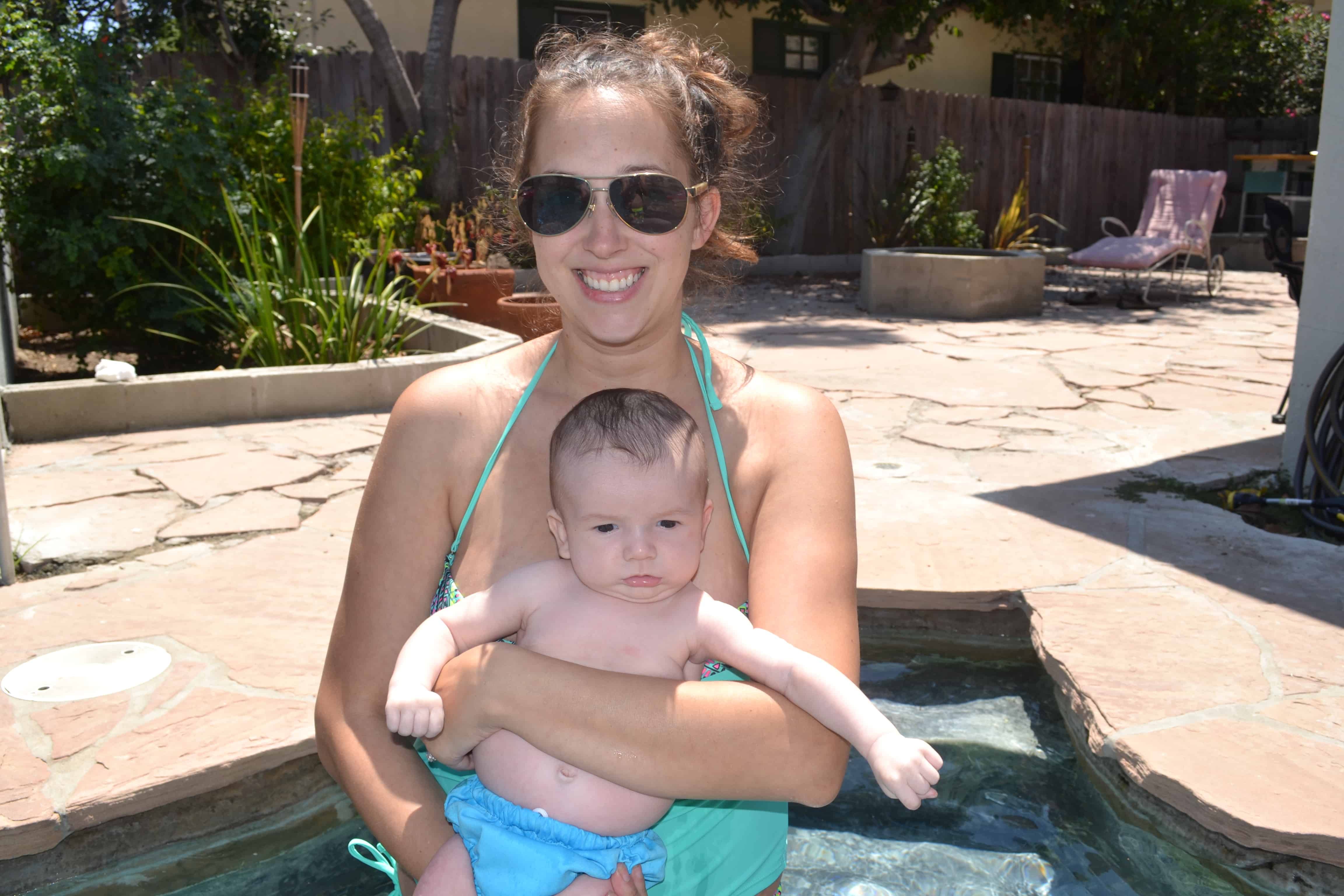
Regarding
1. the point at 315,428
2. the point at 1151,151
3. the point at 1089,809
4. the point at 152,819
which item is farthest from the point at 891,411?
the point at 1151,151

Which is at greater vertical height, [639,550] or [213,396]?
[639,550]

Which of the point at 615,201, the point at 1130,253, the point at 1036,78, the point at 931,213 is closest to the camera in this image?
the point at 615,201

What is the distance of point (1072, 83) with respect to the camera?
54.8 ft

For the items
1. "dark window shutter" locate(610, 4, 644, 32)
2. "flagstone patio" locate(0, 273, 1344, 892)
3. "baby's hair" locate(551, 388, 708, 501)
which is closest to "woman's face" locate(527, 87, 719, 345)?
"baby's hair" locate(551, 388, 708, 501)

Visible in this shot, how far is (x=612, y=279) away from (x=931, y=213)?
35.8ft

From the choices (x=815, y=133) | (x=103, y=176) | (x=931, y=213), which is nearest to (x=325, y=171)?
(x=103, y=176)

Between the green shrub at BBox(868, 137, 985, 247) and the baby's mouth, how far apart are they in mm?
10686

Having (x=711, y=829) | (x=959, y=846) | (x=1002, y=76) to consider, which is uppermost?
(x=1002, y=76)

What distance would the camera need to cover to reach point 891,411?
5.40 m

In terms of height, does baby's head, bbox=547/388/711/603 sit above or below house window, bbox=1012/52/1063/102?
below

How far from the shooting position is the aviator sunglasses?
60.6 inches

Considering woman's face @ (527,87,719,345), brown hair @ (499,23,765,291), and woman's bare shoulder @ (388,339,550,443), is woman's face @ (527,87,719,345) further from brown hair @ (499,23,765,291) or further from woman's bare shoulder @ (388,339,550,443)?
woman's bare shoulder @ (388,339,550,443)

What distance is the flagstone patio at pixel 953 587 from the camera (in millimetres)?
2127

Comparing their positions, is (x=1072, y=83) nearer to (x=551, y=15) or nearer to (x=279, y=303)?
(x=551, y=15)
